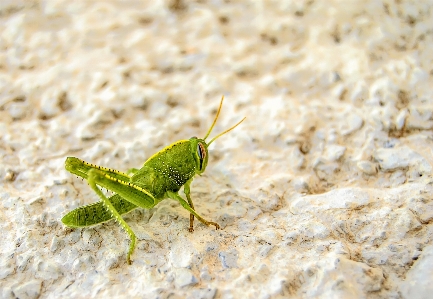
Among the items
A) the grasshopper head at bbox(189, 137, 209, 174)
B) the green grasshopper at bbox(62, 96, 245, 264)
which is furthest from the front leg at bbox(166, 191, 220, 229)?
the grasshopper head at bbox(189, 137, 209, 174)

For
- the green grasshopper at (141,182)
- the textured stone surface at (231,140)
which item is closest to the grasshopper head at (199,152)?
the green grasshopper at (141,182)

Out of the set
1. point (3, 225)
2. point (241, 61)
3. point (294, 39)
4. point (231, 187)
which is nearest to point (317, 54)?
point (294, 39)

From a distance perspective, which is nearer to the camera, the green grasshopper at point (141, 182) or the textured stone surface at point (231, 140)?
the textured stone surface at point (231, 140)

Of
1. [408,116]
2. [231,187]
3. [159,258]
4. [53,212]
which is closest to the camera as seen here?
[159,258]

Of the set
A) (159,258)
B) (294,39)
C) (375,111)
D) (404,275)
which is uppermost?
(294,39)

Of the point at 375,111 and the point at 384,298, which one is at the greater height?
the point at 375,111

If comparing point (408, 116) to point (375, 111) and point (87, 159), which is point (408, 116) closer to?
point (375, 111)

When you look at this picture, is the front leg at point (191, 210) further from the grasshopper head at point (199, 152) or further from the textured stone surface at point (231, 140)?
the grasshopper head at point (199, 152)
